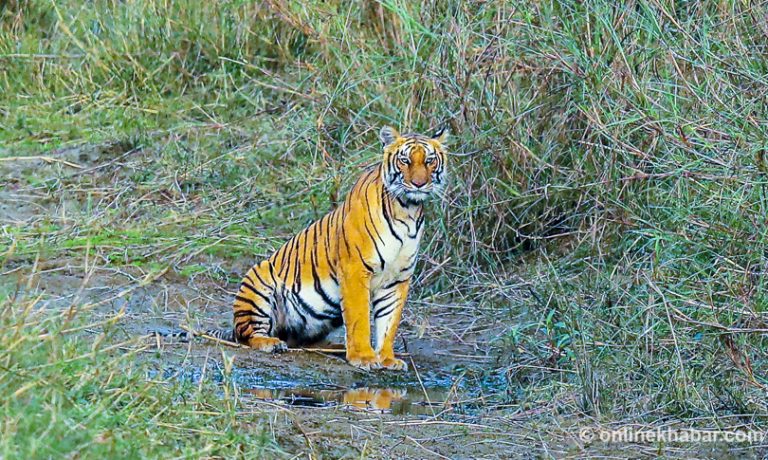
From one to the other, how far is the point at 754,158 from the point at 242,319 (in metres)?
2.37

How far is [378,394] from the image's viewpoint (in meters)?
5.56

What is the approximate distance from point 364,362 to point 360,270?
1.33 feet

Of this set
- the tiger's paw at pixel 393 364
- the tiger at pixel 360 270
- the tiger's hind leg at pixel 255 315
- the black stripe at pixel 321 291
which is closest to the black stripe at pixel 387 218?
the tiger at pixel 360 270

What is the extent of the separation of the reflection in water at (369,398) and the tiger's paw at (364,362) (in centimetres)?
22

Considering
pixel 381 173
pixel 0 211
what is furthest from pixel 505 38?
pixel 0 211

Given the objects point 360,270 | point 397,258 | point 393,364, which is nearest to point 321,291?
point 360,270

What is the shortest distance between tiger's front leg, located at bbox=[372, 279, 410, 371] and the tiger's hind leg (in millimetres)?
430

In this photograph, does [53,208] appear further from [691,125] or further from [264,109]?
[691,125]

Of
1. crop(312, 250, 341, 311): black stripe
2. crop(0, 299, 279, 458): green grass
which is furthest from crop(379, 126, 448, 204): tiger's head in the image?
crop(0, 299, 279, 458): green grass

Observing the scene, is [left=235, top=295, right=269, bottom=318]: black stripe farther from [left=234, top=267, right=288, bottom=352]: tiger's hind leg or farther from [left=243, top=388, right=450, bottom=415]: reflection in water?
[left=243, top=388, right=450, bottom=415]: reflection in water

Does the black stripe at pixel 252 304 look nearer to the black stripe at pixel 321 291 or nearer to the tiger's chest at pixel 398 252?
the black stripe at pixel 321 291

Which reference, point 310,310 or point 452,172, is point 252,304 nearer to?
point 310,310

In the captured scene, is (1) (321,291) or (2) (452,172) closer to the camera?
(1) (321,291)

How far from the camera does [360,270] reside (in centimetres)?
591
